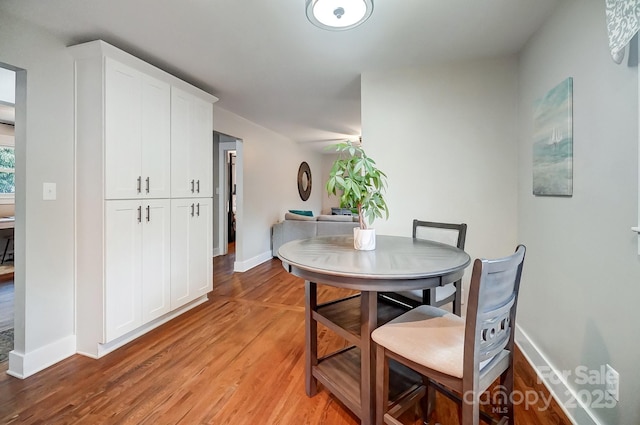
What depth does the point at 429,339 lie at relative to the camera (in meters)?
1.08

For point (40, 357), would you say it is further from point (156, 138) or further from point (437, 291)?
point (437, 291)

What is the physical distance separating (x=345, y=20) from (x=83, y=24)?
1684 millimetres

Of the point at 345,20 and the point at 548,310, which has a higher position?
the point at 345,20

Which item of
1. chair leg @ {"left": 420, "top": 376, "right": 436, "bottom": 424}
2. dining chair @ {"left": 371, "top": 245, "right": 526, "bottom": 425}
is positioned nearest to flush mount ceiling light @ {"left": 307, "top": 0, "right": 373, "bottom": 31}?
dining chair @ {"left": 371, "top": 245, "right": 526, "bottom": 425}

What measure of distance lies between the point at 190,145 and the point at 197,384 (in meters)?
1.98

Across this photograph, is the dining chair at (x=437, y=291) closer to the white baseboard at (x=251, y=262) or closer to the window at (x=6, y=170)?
the white baseboard at (x=251, y=262)

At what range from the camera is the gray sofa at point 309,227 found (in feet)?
15.4

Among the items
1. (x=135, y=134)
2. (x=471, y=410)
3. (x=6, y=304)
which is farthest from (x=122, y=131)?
(x=471, y=410)

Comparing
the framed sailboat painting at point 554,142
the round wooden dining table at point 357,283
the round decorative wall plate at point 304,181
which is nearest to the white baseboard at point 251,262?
the round decorative wall plate at point 304,181

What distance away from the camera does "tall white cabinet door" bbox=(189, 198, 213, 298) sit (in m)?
2.71

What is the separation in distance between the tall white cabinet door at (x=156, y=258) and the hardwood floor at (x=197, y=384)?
8.8 inches

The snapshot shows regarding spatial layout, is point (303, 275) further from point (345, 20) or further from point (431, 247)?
point (345, 20)

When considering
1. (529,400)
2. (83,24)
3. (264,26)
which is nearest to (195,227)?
(83,24)

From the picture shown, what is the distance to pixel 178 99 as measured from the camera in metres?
2.49
